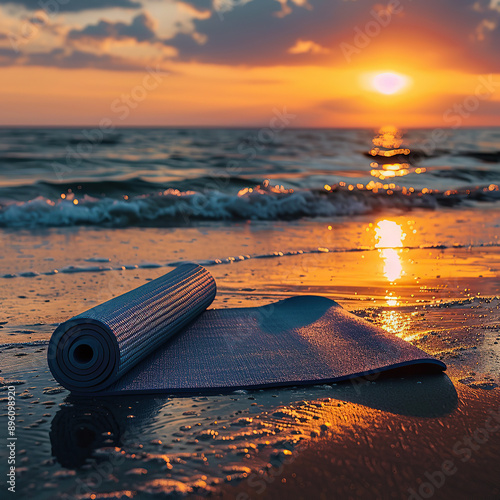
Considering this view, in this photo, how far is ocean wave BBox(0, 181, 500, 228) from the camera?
33.4 ft

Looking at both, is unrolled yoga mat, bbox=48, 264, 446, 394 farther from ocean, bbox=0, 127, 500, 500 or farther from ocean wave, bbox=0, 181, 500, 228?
ocean wave, bbox=0, 181, 500, 228


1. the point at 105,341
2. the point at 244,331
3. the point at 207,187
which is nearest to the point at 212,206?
the point at 207,187

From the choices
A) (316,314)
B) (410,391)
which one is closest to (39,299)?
(316,314)

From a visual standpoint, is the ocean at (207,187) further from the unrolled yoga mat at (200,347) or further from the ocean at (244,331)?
the unrolled yoga mat at (200,347)

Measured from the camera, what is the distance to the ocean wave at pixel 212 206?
10.2 m

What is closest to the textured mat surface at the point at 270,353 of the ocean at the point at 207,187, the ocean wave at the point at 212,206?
the ocean at the point at 207,187

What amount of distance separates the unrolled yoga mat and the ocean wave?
20.6ft

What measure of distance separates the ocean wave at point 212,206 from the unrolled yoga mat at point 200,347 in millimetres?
6290

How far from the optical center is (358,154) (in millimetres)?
29281

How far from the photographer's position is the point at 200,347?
3514 millimetres

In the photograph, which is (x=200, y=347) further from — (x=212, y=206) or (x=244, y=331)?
(x=212, y=206)

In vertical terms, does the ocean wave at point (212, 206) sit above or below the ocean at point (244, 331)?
above

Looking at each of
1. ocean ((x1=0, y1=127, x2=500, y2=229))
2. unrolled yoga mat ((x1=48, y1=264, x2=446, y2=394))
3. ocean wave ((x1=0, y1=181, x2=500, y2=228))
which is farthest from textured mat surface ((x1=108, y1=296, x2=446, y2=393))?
ocean wave ((x1=0, y1=181, x2=500, y2=228))

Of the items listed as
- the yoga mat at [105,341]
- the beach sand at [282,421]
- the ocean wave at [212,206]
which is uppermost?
the ocean wave at [212,206]
